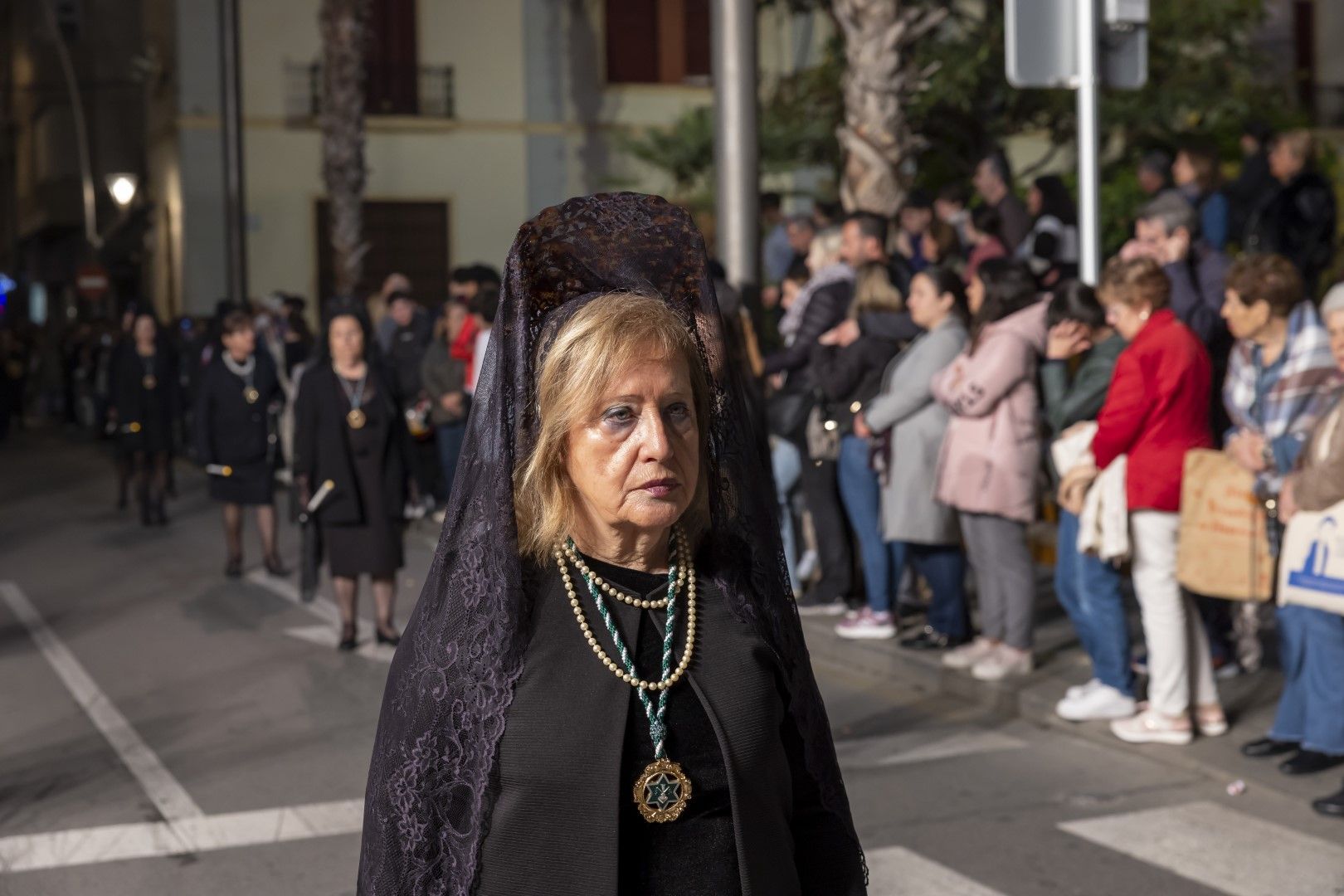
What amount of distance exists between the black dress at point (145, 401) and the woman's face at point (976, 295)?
26.5 feet

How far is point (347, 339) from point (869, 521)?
295 cm

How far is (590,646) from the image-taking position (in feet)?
8.66

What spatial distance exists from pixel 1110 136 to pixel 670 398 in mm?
21767

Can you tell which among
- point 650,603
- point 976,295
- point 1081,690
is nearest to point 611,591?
point 650,603

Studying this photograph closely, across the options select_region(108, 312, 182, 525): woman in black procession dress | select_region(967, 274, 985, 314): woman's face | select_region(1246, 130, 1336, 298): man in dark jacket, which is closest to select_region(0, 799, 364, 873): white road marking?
select_region(967, 274, 985, 314): woman's face

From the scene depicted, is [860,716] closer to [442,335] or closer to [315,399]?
[315,399]

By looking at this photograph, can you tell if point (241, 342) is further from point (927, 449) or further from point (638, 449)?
point (638, 449)

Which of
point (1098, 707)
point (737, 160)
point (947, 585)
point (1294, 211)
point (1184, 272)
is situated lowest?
point (1098, 707)

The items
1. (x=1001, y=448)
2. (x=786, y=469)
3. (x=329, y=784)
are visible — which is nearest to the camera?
(x=329, y=784)

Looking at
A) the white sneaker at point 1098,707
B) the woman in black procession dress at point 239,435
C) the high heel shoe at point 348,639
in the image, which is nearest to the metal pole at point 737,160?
the high heel shoe at point 348,639

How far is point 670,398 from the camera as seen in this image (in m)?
2.71

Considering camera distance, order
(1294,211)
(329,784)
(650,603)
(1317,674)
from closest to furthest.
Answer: (650,603), (1317,674), (329,784), (1294,211)

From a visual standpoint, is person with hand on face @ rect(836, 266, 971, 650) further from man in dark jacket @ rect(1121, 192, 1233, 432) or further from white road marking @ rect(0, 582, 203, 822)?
white road marking @ rect(0, 582, 203, 822)

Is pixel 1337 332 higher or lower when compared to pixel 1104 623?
higher
